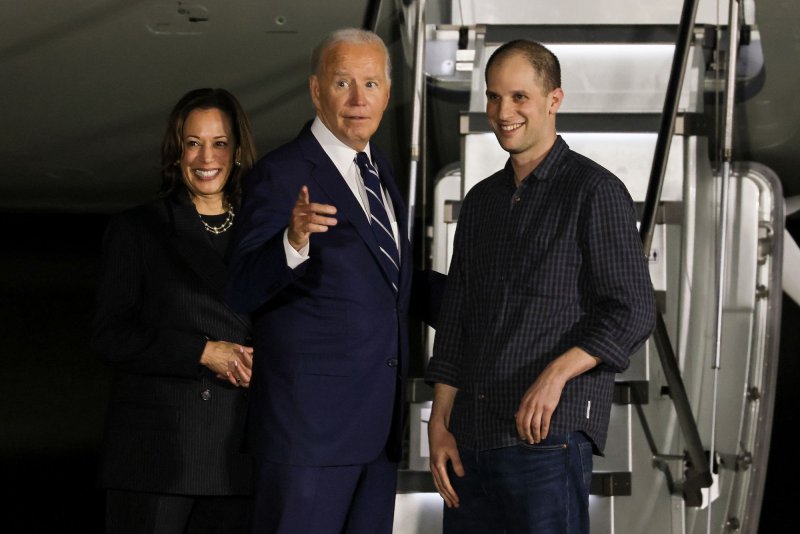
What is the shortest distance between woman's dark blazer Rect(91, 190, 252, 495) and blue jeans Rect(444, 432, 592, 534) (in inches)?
19.0

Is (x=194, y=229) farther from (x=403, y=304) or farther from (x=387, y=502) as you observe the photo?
(x=387, y=502)

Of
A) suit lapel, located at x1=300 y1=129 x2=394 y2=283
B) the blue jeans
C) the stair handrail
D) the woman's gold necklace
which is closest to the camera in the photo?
the blue jeans

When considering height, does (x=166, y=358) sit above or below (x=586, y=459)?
above

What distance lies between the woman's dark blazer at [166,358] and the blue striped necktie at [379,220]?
315mm

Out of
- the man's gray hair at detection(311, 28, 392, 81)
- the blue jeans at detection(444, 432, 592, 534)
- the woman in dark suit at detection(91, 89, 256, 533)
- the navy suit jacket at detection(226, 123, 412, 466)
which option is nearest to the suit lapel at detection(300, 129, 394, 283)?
the navy suit jacket at detection(226, 123, 412, 466)

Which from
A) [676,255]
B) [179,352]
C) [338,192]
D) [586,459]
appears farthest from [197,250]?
[676,255]

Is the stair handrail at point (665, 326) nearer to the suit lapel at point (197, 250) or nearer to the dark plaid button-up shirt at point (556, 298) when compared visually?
the dark plaid button-up shirt at point (556, 298)

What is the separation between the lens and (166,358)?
2176 mm

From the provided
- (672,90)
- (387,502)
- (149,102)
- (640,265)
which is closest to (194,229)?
(387,502)

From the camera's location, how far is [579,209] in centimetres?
199

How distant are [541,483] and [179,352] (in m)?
0.67

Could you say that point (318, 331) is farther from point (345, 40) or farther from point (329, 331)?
point (345, 40)

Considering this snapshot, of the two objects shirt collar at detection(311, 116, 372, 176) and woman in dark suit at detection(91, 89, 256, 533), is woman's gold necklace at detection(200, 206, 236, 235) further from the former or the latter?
shirt collar at detection(311, 116, 372, 176)

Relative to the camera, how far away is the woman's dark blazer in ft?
7.18
